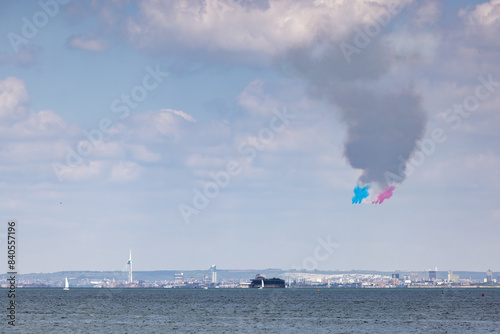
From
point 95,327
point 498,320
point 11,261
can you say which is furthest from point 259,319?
point 11,261

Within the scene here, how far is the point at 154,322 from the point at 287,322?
30.7 metres

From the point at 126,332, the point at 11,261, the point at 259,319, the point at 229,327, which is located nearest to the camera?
the point at 11,261

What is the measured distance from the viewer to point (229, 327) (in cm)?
15525

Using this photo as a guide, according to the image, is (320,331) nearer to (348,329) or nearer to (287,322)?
(348,329)

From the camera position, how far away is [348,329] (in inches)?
5965

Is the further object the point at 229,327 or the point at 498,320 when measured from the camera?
the point at 498,320

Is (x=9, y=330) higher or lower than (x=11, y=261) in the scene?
lower

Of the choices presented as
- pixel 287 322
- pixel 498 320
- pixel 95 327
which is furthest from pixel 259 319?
pixel 498 320

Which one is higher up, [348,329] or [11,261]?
[11,261]

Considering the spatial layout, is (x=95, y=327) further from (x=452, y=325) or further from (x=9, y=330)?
(x=452, y=325)

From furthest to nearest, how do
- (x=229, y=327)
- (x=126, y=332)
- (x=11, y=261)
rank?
(x=229, y=327) < (x=126, y=332) < (x=11, y=261)

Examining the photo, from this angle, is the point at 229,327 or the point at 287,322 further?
the point at 287,322

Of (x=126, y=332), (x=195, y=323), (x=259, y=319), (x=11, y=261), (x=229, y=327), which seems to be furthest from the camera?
(x=259, y=319)

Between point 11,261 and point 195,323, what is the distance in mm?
66832
